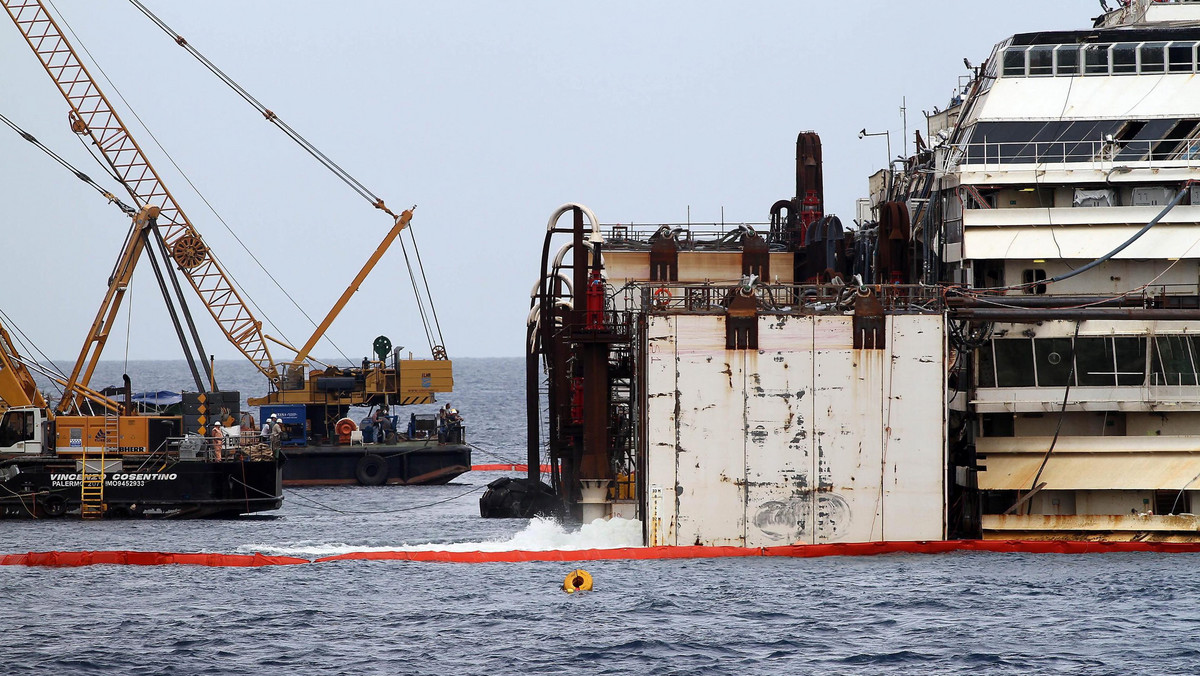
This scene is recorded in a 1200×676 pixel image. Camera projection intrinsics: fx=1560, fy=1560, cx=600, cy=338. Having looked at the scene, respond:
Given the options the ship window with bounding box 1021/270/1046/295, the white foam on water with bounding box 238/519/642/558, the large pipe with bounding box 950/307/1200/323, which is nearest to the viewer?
the large pipe with bounding box 950/307/1200/323

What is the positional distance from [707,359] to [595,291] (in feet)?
24.8

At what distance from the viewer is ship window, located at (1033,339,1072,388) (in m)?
37.8

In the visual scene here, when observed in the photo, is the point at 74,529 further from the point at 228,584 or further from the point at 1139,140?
the point at 1139,140

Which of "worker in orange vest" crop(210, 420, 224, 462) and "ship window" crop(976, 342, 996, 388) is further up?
"ship window" crop(976, 342, 996, 388)

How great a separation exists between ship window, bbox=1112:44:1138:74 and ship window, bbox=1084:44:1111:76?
209 mm

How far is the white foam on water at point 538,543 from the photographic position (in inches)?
1556

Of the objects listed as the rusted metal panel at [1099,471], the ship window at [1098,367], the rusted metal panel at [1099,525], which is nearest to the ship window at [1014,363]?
the ship window at [1098,367]

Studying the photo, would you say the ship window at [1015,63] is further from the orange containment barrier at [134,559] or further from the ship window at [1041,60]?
the orange containment barrier at [134,559]

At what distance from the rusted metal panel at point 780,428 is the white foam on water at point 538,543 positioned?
177 inches

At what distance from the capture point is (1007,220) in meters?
39.1

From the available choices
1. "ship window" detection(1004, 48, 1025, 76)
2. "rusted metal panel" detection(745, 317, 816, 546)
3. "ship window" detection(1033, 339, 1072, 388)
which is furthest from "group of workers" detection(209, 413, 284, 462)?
"ship window" detection(1004, 48, 1025, 76)

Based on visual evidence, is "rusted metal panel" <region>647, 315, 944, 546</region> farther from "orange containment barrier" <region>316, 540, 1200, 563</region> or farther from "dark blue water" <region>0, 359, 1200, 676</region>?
"dark blue water" <region>0, 359, 1200, 676</region>

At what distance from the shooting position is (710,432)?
3488 centimetres

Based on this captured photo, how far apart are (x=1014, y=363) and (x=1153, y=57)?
10529 mm
